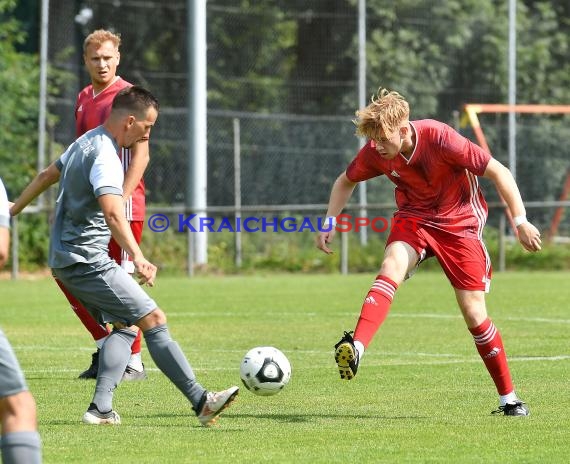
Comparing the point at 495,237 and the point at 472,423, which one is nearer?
the point at 472,423

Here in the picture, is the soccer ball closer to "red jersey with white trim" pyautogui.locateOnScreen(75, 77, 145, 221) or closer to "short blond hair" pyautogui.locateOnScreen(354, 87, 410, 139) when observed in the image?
"short blond hair" pyautogui.locateOnScreen(354, 87, 410, 139)

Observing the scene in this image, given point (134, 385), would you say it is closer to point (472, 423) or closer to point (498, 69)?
point (472, 423)

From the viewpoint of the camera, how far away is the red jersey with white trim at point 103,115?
30.5 feet

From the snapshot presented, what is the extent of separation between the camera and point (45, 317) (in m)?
14.2

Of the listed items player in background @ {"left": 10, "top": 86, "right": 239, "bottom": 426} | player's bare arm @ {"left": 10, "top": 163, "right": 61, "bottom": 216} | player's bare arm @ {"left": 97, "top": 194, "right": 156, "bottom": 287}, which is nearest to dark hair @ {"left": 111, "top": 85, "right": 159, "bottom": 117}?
player in background @ {"left": 10, "top": 86, "right": 239, "bottom": 426}

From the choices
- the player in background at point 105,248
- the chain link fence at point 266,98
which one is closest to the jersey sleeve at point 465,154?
the player in background at point 105,248

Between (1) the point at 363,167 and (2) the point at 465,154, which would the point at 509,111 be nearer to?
Result: (1) the point at 363,167

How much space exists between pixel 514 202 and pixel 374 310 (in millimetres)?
995

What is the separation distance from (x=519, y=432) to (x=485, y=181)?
58.0 ft

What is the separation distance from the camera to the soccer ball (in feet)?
24.7

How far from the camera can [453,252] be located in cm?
768

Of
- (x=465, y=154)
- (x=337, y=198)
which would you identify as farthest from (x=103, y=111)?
(x=465, y=154)

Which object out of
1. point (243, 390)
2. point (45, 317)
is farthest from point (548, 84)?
point (243, 390)

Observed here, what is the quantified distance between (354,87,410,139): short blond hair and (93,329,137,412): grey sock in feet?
5.76
